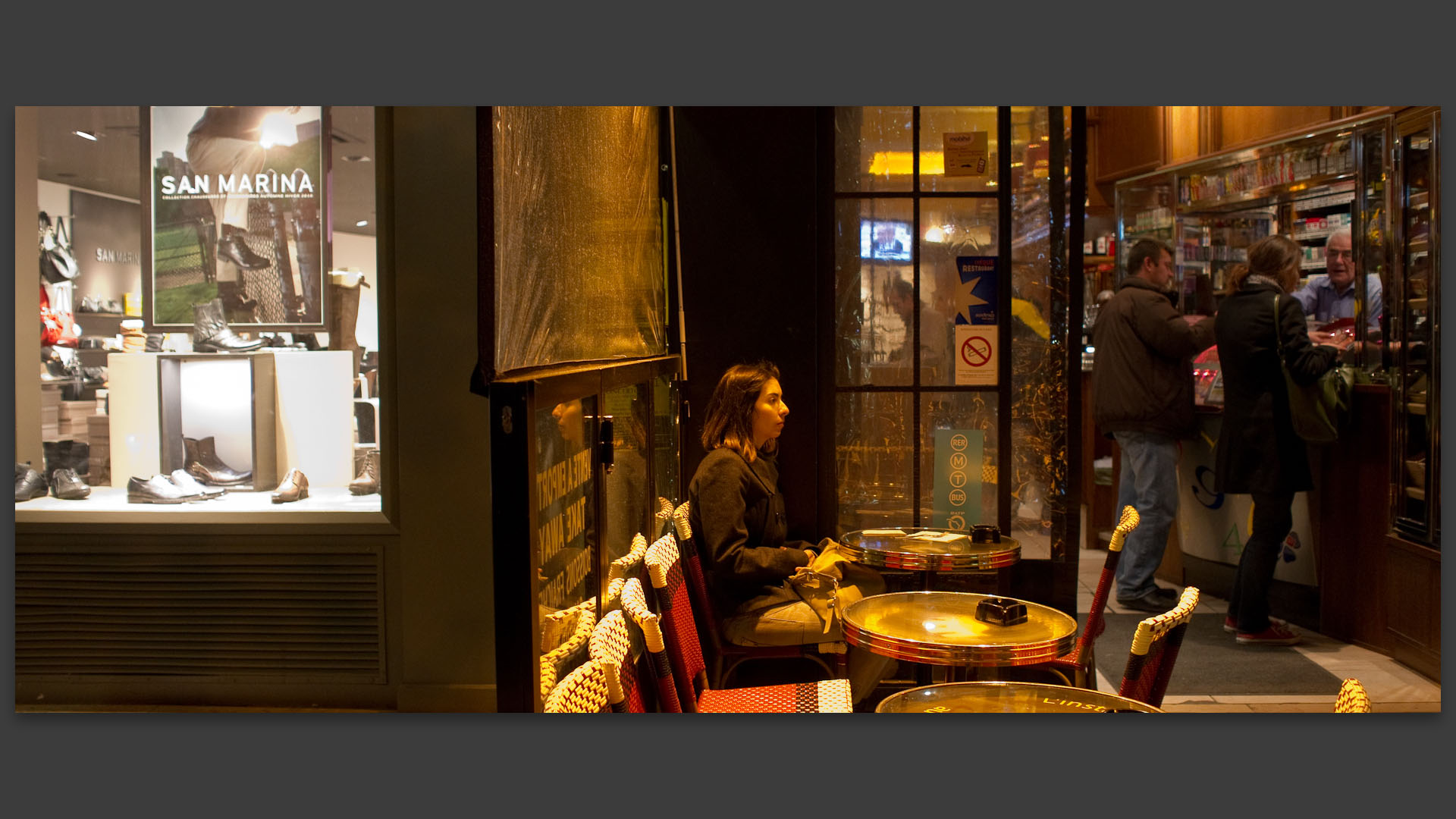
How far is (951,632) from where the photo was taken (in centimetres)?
290

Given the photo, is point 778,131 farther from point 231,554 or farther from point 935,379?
point 231,554

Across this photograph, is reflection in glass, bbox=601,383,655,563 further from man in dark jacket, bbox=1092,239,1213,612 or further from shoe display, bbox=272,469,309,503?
man in dark jacket, bbox=1092,239,1213,612

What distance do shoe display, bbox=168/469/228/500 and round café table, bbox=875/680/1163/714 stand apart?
2.37 m

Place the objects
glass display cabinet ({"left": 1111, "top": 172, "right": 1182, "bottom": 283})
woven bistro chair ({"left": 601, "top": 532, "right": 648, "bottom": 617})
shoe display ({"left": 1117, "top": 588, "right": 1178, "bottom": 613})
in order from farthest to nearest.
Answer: glass display cabinet ({"left": 1111, "top": 172, "right": 1182, "bottom": 283}) → shoe display ({"left": 1117, "top": 588, "right": 1178, "bottom": 613}) → woven bistro chair ({"left": 601, "top": 532, "right": 648, "bottom": 617})

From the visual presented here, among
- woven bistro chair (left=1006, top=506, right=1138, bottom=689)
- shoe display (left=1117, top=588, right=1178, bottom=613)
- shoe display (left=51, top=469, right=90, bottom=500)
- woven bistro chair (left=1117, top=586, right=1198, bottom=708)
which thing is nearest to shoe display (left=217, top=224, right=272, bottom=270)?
shoe display (left=51, top=469, right=90, bottom=500)

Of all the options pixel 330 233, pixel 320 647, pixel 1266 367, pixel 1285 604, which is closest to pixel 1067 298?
pixel 1266 367

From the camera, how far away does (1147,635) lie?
2301 mm

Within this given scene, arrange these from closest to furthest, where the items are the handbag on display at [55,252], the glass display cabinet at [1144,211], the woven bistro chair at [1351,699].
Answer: the woven bistro chair at [1351,699] < the handbag on display at [55,252] < the glass display cabinet at [1144,211]

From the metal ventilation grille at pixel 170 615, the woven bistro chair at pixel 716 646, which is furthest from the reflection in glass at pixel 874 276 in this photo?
the metal ventilation grille at pixel 170 615

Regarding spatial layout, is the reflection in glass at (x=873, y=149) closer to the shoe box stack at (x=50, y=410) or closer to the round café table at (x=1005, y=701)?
the round café table at (x=1005, y=701)

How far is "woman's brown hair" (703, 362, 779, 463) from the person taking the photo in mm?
3629

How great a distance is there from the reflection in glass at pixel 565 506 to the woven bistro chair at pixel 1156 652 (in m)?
1.26

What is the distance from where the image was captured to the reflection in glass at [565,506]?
7.73 feet

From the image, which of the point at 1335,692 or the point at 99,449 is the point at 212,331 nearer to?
the point at 99,449
